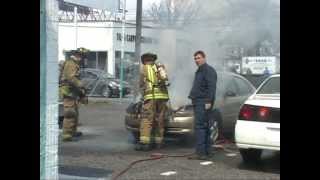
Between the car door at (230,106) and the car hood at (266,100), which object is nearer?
the car hood at (266,100)

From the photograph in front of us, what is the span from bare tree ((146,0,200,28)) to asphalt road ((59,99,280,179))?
7.29 ft

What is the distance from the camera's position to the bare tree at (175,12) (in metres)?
9.88

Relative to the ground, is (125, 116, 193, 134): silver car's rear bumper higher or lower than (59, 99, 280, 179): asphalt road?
higher

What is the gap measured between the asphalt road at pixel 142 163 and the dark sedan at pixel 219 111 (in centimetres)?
30

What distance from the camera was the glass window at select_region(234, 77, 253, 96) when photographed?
Result: 8.80m

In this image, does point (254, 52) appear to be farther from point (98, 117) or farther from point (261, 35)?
point (98, 117)

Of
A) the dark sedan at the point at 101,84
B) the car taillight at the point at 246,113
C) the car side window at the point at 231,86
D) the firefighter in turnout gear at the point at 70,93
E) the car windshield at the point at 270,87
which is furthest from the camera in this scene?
the dark sedan at the point at 101,84

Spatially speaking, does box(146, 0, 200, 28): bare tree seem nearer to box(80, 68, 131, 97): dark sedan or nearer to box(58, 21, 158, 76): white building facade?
box(58, 21, 158, 76): white building facade

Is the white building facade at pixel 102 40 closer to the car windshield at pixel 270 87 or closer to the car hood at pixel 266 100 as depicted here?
the car windshield at pixel 270 87

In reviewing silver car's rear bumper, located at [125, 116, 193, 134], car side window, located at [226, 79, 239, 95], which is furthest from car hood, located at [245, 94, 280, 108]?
car side window, located at [226, 79, 239, 95]

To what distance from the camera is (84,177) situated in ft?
19.0

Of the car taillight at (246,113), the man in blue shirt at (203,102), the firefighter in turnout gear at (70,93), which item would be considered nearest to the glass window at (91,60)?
the firefighter in turnout gear at (70,93)

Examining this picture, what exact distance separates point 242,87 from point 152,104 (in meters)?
1.63
